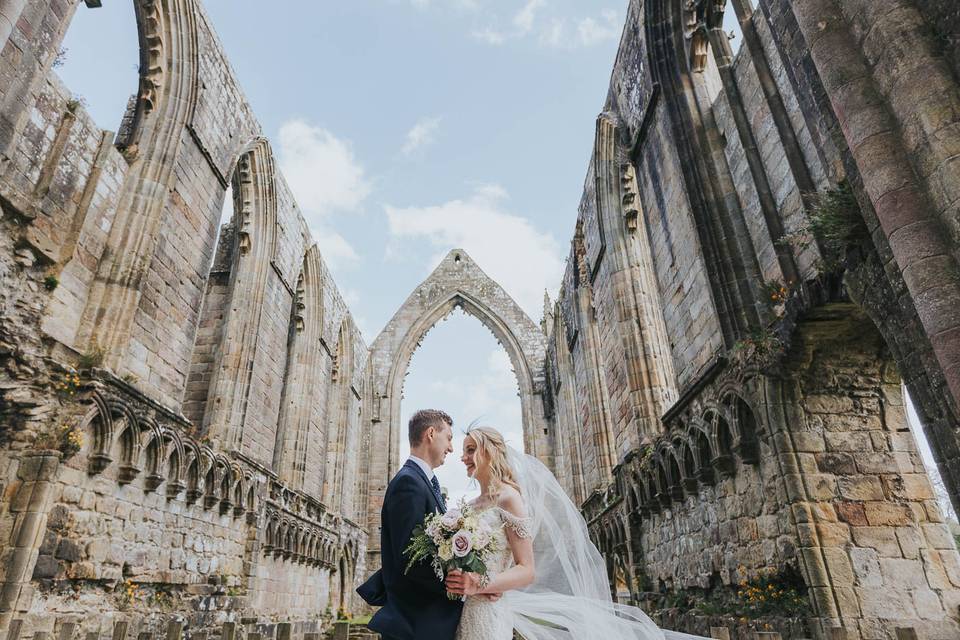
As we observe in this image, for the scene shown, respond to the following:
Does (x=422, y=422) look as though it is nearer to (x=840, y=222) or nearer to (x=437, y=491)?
(x=437, y=491)

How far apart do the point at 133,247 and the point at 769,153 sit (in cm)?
662

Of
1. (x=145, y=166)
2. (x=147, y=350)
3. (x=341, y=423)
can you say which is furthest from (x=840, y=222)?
(x=341, y=423)

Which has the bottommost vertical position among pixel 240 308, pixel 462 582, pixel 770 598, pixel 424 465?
pixel 770 598

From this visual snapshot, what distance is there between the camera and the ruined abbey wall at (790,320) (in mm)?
2711

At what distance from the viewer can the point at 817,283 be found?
3822 millimetres

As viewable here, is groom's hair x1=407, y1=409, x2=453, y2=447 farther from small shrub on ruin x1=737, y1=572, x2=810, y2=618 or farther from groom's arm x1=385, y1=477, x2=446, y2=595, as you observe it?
small shrub on ruin x1=737, y1=572, x2=810, y2=618

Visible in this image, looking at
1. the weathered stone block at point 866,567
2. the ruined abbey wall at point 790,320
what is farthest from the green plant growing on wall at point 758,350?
the weathered stone block at point 866,567

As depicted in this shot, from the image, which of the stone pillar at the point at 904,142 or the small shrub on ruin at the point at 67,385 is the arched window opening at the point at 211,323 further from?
the stone pillar at the point at 904,142

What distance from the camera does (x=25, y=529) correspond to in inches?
175

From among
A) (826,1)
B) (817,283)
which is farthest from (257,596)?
(826,1)

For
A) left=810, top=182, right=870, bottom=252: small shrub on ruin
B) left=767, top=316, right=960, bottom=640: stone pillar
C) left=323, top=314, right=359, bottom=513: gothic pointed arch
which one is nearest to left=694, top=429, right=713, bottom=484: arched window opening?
left=767, top=316, right=960, bottom=640: stone pillar

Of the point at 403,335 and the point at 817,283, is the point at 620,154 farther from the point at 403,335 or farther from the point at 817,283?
the point at 403,335

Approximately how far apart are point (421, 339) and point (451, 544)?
67.8 feet

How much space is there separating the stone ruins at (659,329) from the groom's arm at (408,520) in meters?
1.60
